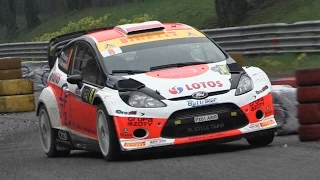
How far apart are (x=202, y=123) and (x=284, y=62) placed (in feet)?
48.7

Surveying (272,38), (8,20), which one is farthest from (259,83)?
(8,20)

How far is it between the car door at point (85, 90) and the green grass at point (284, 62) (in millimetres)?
11842

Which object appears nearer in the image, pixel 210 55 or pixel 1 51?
pixel 210 55

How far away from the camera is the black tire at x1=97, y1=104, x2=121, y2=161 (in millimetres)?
9992

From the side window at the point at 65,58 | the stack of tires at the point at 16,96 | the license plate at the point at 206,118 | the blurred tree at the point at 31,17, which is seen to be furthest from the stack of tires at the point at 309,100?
the blurred tree at the point at 31,17

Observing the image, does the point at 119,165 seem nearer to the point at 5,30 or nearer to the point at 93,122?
the point at 93,122

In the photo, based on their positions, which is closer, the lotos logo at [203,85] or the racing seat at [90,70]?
the lotos logo at [203,85]

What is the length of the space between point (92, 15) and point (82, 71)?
1571 inches

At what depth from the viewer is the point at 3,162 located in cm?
1207

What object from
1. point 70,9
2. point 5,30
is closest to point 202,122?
point 70,9

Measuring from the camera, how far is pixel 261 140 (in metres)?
10.6

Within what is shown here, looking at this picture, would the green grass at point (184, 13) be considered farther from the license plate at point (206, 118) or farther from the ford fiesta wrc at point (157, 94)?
the license plate at point (206, 118)

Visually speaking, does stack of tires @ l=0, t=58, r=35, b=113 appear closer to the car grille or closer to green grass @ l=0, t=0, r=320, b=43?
green grass @ l=0, t=0, r=320, b=43

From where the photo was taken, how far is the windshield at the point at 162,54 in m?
10.8
